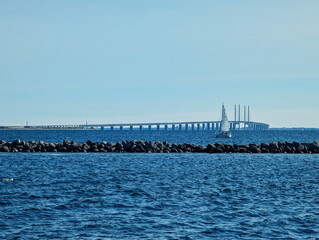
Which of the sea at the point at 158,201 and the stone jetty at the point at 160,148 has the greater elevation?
the stone jetty at the point at 160,148

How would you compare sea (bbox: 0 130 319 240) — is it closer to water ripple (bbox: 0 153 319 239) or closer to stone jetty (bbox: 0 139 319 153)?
water ripple (bbox: 0 153 319 239)

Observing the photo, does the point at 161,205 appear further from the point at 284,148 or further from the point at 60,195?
→ the point at 284,148

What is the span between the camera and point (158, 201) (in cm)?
2522

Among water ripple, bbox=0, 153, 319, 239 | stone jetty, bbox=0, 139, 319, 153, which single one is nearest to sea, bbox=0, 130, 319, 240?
water ripple, bbox=0, 153, 319, 239

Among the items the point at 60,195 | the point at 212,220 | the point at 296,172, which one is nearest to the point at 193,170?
the point at 296,172

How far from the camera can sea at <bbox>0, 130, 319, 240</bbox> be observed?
62.2ft

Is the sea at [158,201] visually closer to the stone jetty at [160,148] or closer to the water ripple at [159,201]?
the water ripple at [159,201]

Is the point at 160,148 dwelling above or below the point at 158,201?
above

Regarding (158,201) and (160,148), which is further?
(160,148)

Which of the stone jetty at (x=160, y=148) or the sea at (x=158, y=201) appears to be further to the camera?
the stone jetty at (x=160, y=148)

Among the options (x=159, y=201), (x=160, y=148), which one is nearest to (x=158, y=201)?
(x=159, y=201)

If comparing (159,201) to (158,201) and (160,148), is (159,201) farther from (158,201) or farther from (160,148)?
(160,148)

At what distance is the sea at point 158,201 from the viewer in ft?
62.2

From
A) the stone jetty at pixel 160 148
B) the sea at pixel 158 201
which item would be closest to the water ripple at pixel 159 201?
the sea at pixel 158 201
